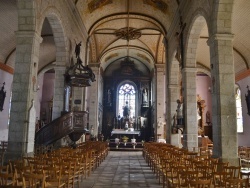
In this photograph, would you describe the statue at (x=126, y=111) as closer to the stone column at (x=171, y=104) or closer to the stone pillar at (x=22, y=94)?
the stone column at (x=171, y=104)

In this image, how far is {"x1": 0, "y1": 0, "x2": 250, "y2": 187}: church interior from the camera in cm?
797

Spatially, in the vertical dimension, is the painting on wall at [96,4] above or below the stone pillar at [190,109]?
above

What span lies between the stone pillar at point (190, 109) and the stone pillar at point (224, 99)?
3718 mm

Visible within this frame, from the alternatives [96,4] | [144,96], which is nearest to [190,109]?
[96,4]

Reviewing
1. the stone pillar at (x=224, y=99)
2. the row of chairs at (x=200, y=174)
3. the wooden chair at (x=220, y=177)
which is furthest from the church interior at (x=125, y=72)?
the wooden chair at (x=220, y=177)

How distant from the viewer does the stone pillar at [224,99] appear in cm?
760

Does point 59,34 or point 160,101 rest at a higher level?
point 59,34

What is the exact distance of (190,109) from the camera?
11977mm

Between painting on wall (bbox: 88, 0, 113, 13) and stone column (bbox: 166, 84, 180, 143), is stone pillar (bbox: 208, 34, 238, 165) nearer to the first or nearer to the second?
stone column (bbox: 166, 84, 180, 143)

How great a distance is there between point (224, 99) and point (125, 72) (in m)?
21.5

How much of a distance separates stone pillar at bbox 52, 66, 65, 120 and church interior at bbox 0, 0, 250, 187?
0.16 ft

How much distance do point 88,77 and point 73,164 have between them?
674cm

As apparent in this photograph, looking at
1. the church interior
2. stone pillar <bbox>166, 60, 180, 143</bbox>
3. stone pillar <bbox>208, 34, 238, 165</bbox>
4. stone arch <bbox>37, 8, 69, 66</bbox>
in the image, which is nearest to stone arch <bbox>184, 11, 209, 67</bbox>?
the church interior

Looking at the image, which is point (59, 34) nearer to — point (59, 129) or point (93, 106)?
point (59, 129)
